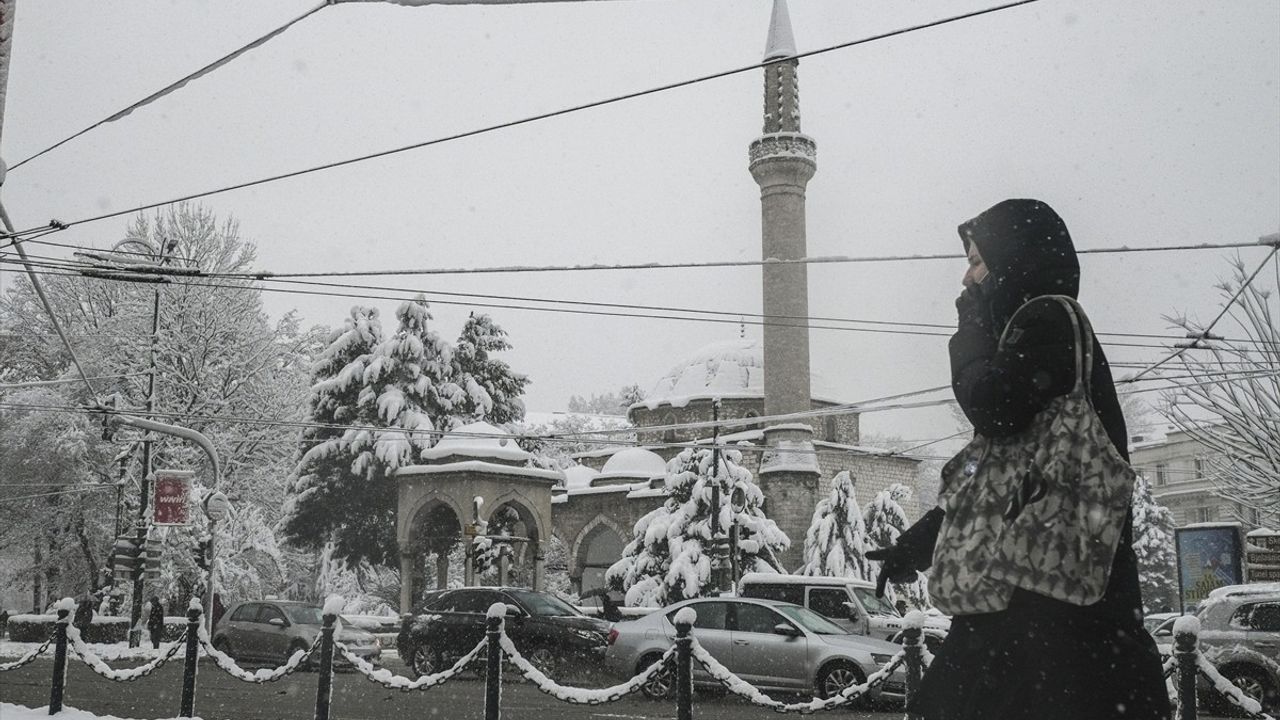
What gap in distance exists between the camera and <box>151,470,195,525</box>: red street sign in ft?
76.5

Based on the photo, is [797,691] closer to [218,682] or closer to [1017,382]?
[218,682]

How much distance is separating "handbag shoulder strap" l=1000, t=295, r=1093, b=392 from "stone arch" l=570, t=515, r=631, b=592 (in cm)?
3901

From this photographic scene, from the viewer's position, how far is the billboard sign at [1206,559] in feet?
58.1

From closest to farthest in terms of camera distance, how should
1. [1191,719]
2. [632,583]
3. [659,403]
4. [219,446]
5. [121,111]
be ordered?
1. [1191,719]
2. [121,111]
3. [632,583]
4. [219,446]
5. [659,403]

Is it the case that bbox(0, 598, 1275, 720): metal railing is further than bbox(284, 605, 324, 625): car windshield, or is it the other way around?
bbox(284, 605, 324, 625): car windshield

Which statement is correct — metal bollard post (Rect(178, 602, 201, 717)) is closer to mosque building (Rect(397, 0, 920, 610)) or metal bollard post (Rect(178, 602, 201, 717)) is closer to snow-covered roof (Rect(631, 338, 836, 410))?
mosque building (Rect(397, 0, 920, 610))

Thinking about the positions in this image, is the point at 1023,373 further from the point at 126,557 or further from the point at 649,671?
the point at 126,557

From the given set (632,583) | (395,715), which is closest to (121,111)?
(395,715)

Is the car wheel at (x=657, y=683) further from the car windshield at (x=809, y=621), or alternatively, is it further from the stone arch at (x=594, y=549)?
the stone arch at (x=594, y=549)

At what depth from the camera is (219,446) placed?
109 feet

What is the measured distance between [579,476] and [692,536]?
1788 centimetres

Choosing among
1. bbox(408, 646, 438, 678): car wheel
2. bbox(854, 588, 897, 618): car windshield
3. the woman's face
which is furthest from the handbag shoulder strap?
bbox(408, 646, 438, 678): car wheel

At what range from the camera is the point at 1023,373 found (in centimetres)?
226

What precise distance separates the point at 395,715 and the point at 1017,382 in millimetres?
10620
